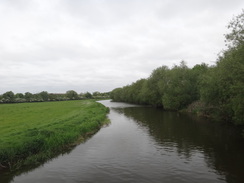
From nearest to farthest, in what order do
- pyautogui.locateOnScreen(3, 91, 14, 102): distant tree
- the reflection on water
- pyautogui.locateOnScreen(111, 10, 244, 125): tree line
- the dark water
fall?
the dark water < the reflection on water < pyautogui.locateOnScreen(111, 10, 244, 125): tree line < pyautogui.locateOnScreen(3, 91, 14, 102): distant tree

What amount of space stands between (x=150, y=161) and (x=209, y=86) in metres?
22.8

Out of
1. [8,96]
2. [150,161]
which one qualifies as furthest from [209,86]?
[8,96]

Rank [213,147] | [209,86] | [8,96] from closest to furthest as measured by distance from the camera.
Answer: [213,147]
[209,86]
[8,96]

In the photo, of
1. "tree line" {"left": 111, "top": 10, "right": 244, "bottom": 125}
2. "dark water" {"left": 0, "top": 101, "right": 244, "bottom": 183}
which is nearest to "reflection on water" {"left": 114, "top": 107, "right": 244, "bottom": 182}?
"dark water" {"left": 0, "top": 101, "right": 244, "bottom": 183}

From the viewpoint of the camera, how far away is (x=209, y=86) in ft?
108

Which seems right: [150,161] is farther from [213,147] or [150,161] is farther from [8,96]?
[8,96]

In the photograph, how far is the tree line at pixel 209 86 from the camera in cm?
1970

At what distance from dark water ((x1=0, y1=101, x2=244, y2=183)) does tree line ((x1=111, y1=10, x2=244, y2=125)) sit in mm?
5662

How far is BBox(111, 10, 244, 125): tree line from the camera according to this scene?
1970 centimetres

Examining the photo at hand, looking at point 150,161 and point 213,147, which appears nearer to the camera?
point 150,161

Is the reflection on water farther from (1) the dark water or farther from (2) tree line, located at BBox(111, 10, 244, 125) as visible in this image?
(2) tree line, located at BBox(111, 10, 244, 125)

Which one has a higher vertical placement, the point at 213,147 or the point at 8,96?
the point at 8,96

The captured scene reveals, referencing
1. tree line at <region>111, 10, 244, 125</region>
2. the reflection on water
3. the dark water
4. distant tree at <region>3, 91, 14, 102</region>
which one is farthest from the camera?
distant tree at <region>3, 91, 14, 102</region>

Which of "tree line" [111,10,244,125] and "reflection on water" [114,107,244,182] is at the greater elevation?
"tree line" [111,10,244,125]
